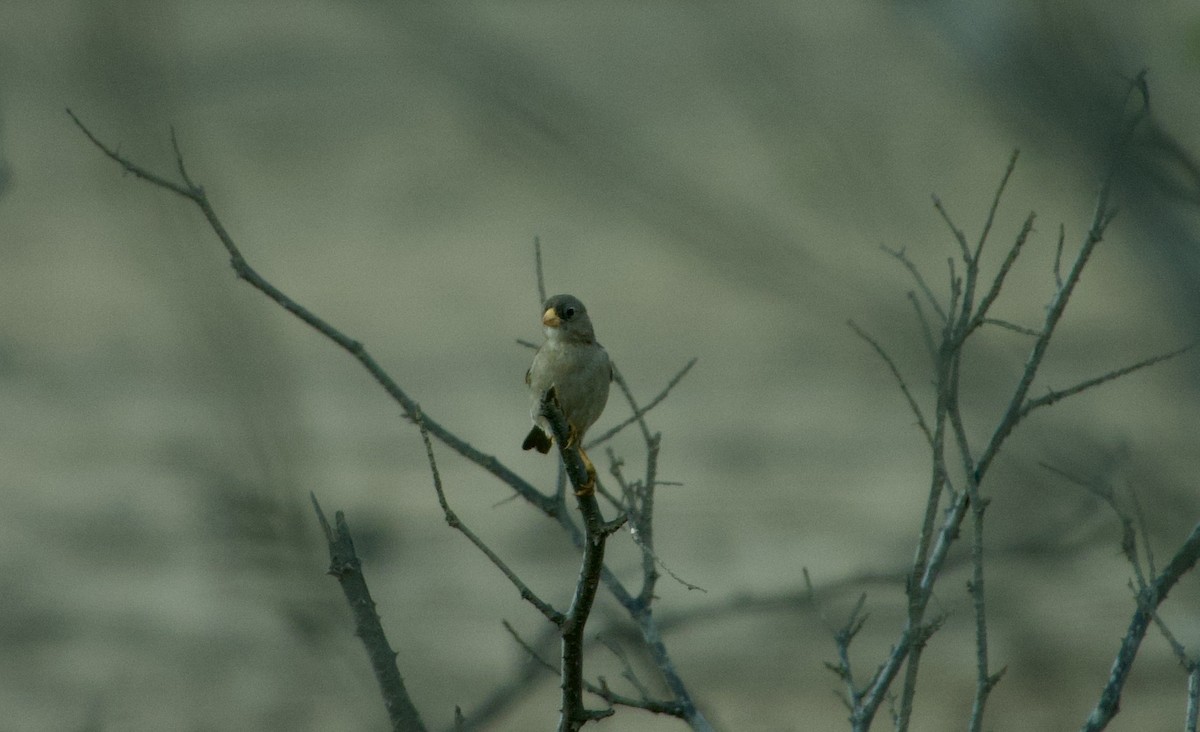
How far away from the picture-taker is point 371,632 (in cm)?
288

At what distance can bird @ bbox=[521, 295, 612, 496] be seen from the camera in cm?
439

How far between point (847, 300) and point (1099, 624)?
2931 mm

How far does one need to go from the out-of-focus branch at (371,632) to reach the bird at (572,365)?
4.67ft

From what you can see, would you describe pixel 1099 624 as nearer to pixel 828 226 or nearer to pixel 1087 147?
pixel 828 226

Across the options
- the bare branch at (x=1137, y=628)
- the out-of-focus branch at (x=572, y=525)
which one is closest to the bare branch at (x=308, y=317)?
the out-of-focus branch at (x=572, y=525)

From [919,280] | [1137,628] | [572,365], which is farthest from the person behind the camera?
[572,365]

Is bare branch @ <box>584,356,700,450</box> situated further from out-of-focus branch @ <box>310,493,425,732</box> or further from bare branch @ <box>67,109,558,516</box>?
out-of-focus branch @ <box>310,493,425,732</box>

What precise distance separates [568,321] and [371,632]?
173 centimetres

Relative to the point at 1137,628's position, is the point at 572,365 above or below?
above

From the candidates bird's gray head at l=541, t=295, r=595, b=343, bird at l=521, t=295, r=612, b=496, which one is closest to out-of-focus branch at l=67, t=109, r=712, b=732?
bird at l=521, t=295, r=612, b=496

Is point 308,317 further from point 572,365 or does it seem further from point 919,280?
point 919,280

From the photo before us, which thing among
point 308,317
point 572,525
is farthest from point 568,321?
point 308,317

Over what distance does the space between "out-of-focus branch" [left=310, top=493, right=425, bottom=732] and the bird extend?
1.42m

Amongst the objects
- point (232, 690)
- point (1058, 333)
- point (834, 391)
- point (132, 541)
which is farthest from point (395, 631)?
point (834, 391)
